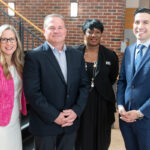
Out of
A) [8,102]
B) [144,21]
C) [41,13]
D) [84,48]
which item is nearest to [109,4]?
[41,13]

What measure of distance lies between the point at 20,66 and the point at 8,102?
0.32 meters

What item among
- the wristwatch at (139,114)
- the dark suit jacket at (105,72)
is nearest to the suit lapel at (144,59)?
the wristwatch at (139,114)

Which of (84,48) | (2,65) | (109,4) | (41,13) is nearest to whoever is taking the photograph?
(2,65)

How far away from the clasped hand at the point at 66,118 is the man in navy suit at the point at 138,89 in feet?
1.48

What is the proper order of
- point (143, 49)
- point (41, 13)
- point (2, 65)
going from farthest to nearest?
point (41, 13) < point (143, 49) < point (2, 65)

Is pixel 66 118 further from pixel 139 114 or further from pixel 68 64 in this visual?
pixel 139 114

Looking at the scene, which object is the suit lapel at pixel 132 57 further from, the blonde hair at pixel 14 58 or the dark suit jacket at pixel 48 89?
the blonde hair at pixel 14 58

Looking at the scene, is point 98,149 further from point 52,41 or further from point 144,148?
point 52,41

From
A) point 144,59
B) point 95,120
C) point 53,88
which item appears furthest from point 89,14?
point 53,88

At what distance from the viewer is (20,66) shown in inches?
72.8

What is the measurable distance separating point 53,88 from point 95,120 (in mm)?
752

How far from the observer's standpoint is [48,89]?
5.77 ft

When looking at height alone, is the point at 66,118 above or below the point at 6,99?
below

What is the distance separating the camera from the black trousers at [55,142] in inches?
72.2
